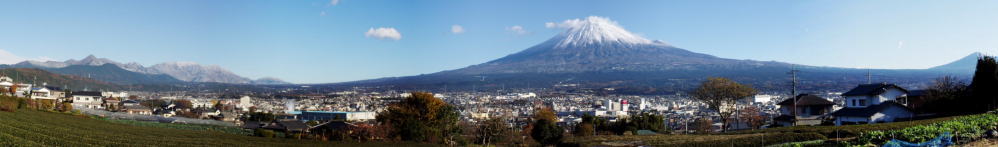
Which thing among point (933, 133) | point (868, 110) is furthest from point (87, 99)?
point (933, 133)

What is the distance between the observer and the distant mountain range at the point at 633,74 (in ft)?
423

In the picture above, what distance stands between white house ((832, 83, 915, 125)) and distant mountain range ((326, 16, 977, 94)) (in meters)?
76.8

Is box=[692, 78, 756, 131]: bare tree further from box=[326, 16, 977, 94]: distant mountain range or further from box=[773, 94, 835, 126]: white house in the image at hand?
box=[326, 16, 977, 94]: distant mountain range

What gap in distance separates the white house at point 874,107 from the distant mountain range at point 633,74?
3023 inches

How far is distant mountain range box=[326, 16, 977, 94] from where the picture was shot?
128875 millimetres

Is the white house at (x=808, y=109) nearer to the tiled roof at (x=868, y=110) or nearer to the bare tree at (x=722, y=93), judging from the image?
the bare tree at (x=722, y=93)

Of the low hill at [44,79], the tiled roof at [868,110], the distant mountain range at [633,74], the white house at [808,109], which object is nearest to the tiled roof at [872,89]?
the white house at [808,109]

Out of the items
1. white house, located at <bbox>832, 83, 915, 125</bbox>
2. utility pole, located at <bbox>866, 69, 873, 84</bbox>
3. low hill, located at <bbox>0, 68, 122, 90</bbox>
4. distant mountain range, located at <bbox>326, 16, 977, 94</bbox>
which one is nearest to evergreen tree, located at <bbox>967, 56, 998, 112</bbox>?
white house, located at <bbox>832, 83, 915, 125</bbox>

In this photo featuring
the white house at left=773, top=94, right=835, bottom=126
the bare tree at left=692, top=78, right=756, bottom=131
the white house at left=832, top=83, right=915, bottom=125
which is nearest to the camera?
the white house at left=832, top=83, right=915, bottom=125

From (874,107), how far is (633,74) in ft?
399

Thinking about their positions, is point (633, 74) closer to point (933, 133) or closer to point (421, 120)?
point (421, 120)

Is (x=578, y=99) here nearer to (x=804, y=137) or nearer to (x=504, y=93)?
(x=504, y=93)

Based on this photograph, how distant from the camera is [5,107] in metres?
31.5

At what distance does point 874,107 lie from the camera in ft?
106
